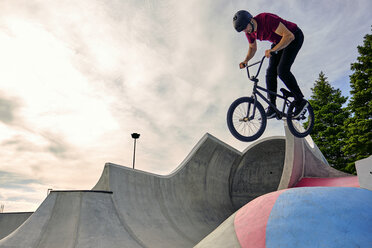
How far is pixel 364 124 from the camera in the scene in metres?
18.4

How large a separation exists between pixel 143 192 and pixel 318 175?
31.9ft

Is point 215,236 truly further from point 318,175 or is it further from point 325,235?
point 318,175

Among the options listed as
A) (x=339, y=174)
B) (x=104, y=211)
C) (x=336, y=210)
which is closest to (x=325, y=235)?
(x=336, y=210)

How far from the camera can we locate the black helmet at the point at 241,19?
16.1 feet

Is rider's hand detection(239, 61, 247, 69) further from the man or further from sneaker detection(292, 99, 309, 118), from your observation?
sneaker detection(292, 99, 309, 118)

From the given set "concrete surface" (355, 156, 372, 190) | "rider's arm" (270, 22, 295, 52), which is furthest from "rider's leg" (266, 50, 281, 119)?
"concrete surface" (355, 156, 372, 190)

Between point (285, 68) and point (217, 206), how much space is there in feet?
43.5

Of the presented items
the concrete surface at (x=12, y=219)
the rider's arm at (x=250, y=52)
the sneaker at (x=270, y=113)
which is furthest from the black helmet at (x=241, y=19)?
the concrete surface at (x=12, y=219)

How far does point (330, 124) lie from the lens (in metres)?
28.5

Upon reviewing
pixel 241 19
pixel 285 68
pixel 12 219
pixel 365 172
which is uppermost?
pixel 241 19

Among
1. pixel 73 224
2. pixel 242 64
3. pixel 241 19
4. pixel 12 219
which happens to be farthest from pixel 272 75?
pixel 12 219

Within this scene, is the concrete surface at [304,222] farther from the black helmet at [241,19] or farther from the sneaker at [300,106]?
the black helmet at [241,19]

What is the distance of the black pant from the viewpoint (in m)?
5.52

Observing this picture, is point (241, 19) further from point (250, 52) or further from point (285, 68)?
point (285, 68)
